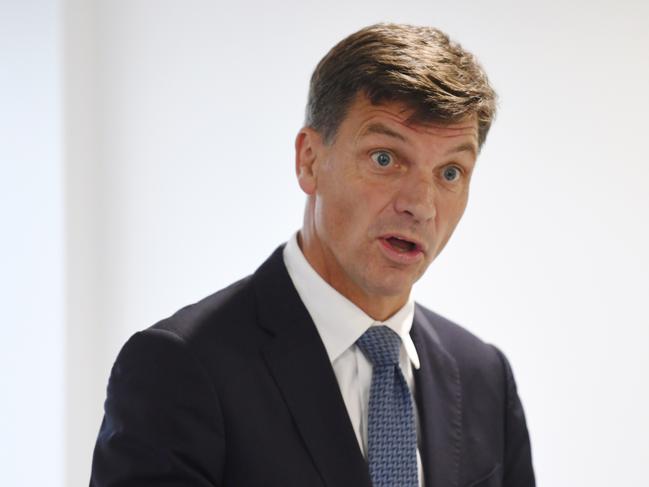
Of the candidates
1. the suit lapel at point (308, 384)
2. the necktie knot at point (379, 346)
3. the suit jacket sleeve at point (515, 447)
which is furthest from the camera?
the suit jacket sleeve at point (515, 447)

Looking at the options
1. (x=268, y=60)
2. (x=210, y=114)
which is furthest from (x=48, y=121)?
(x=268, y=60)

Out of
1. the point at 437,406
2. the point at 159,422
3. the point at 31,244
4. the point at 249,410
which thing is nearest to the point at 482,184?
the point at 31,244

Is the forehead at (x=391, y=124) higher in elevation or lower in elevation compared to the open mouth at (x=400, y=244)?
higher

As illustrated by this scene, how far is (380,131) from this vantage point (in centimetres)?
145

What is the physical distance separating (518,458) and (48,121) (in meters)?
1.42

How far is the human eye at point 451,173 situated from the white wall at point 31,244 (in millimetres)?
1320

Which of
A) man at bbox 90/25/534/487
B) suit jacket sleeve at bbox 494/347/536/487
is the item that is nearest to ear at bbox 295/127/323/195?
man at bbox 90/25/534/487

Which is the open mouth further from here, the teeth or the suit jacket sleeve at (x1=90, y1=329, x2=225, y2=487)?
the suit jacket sleeve at (x1=90, y1=329, x2=225, y2=487)

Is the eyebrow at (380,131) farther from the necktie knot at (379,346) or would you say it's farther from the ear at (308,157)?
the necktie knot at (379,346)

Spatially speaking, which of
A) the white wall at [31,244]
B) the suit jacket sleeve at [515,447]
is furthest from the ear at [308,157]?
the white wall at [31,244]

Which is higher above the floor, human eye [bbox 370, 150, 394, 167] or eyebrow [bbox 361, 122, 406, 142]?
eyebrow [bbox 361, 122, 406, 142]

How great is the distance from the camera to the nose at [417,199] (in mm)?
1425

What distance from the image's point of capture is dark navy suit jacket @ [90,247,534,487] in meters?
1.33

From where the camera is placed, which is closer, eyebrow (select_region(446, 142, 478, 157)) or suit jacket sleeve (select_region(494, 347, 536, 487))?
eyebrow (select_region(446, 142, 478, 157))
